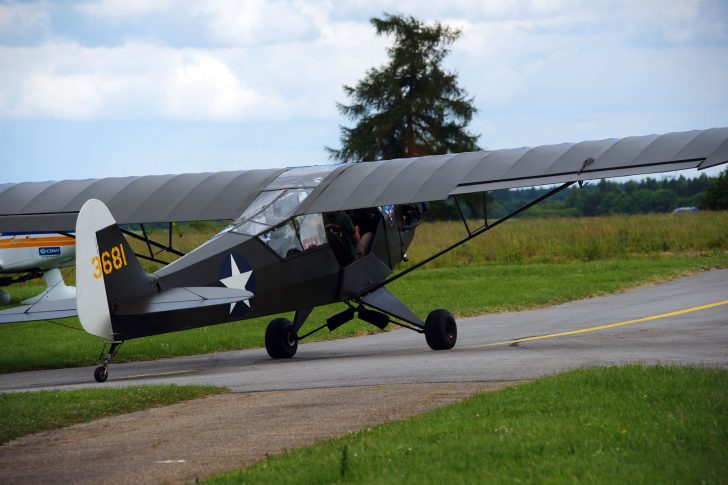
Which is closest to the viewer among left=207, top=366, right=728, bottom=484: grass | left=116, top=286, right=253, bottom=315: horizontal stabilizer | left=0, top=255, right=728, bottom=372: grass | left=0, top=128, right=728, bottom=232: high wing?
left=207, top=366, right=728, bottom=484: grass

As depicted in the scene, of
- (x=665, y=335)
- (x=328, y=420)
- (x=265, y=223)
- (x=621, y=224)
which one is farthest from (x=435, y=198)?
(x=621, y=224)

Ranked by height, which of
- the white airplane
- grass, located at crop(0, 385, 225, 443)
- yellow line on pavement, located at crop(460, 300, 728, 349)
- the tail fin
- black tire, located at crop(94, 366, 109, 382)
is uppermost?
the white airplane

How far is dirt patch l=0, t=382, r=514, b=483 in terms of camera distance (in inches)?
300

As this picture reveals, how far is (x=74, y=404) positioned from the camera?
1048 centimetres

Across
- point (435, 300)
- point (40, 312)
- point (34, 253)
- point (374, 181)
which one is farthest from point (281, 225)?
point (34, 253)

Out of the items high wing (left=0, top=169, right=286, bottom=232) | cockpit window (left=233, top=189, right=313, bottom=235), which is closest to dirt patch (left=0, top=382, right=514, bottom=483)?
cockpit window (left=233, top=189, right=313, bottom=235)

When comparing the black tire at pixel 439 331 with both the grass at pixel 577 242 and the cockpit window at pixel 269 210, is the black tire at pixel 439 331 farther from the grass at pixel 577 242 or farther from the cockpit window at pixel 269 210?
the grass at pixel 577 242

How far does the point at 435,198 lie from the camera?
50.0 ft

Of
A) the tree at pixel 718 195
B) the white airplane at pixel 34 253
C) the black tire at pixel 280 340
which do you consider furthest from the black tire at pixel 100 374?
the tree at pixel 718 195

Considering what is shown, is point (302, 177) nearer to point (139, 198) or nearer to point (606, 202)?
point (139, 198)

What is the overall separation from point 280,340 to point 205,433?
7.02 meters

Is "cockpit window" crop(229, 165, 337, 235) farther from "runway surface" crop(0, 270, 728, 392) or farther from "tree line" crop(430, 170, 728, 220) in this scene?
"tree line" crop(430, 170, 728, 220)

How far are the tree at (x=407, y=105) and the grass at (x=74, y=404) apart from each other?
5241 cm

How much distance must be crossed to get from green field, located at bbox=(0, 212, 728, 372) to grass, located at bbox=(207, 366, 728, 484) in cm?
984
